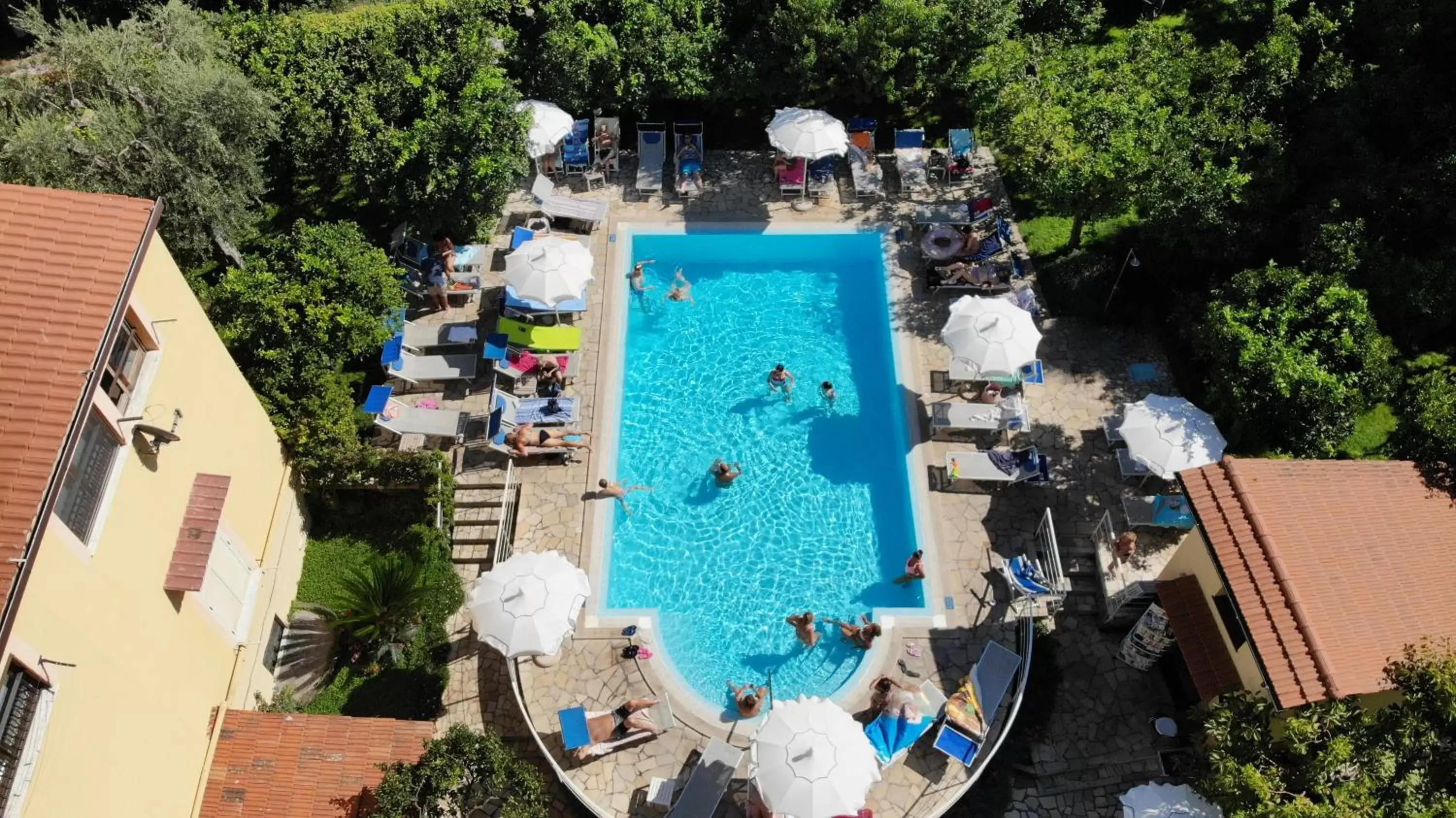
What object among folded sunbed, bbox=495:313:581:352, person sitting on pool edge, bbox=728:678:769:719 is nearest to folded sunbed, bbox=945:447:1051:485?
person sitting on pool edge, bbox=728:678:769:719

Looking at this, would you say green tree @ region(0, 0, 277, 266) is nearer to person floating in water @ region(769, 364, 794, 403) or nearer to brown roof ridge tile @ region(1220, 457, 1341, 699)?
person floating in water @ region(769, 364, 794, 403)

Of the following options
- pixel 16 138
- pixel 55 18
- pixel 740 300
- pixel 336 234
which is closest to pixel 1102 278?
pixel 740 300

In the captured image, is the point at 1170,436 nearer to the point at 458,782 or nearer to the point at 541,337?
the point at 541,337

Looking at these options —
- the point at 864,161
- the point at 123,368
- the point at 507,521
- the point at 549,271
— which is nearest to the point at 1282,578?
the point at 507,521

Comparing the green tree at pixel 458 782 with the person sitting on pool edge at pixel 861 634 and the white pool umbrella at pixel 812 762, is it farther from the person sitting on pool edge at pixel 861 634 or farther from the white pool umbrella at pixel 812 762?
the person sitting on pool edge at pixel 861 634

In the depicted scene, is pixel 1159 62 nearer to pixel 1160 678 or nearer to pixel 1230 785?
pixel 1160 678
